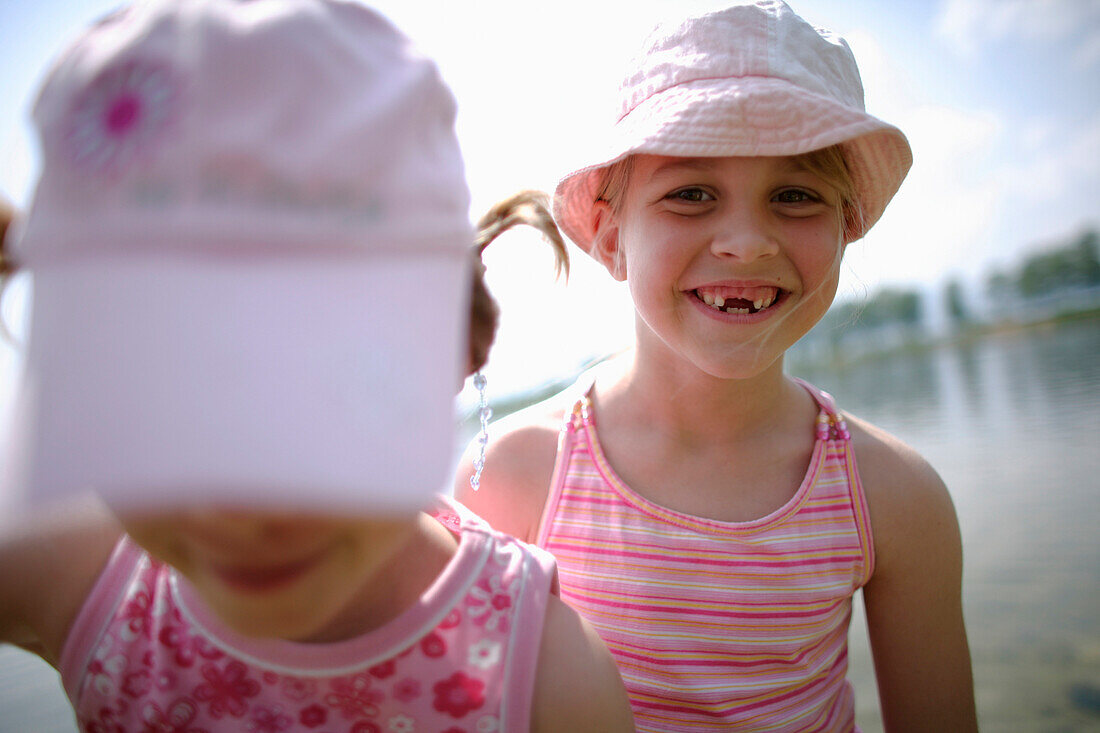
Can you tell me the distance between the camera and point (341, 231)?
659mm

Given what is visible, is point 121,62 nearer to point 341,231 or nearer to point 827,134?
point 341,231

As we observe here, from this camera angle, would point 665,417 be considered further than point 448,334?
Yes

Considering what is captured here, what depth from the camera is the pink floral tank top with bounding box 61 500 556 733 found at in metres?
0.98

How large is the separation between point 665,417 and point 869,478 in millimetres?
489

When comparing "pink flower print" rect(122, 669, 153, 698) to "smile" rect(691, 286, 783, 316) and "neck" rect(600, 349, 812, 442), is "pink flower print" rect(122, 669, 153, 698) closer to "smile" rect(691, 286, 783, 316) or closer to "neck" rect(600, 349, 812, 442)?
"neck" rect(600, 349, 812, 442)

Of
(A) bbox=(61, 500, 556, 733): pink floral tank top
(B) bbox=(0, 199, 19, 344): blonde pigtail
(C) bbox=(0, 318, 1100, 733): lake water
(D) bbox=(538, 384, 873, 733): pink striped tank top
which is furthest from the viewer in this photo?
(C) bbox=(0, 318, 1100, 733): lake water

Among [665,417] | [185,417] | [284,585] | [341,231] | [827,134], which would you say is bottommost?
[665,417]

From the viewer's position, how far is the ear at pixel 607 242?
1.68 m

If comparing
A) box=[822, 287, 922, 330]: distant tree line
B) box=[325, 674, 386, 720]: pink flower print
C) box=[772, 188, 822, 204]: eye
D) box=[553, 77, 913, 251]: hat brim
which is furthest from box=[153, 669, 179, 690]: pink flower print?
box=[822, 287, 922, 330]: distant tree line

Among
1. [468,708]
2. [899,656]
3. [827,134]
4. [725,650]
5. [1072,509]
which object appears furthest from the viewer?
[1072,509]

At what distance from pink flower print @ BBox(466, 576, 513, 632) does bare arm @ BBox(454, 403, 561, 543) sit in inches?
22.6

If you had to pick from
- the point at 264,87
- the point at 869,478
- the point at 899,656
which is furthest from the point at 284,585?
the point at 899,656

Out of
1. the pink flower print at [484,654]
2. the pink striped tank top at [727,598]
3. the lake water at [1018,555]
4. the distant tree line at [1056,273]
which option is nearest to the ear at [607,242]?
the pink striped tank top at [727,598]

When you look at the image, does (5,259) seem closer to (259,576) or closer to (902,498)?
(259,576)
